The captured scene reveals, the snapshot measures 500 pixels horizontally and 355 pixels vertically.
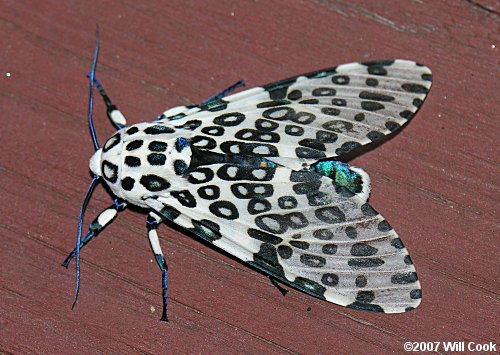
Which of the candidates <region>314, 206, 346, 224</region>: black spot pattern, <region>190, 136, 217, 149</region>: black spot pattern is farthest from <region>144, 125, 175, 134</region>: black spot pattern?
<region>314, 206, 346, 224</region>: black spot pattern

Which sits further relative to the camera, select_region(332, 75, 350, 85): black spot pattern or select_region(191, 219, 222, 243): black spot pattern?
select_region(332, 75, 350, 85): black spot pattern

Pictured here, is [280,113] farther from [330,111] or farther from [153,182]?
[153,182]

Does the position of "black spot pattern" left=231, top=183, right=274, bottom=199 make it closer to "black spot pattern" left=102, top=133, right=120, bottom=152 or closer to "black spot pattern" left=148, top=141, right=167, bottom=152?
"black spot pattern" left=148, top=141, right=167, bottom=152

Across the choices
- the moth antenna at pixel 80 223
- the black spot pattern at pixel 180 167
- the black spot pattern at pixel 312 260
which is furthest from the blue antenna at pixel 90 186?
Result: the black spot pattern at pixel 312 260

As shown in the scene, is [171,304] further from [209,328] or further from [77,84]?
[77,84]

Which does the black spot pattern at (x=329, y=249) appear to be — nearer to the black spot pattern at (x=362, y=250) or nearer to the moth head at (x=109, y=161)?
the black spot pattern at (x=362, y=250)

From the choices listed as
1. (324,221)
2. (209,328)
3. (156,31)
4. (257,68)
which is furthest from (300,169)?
(156,31)
